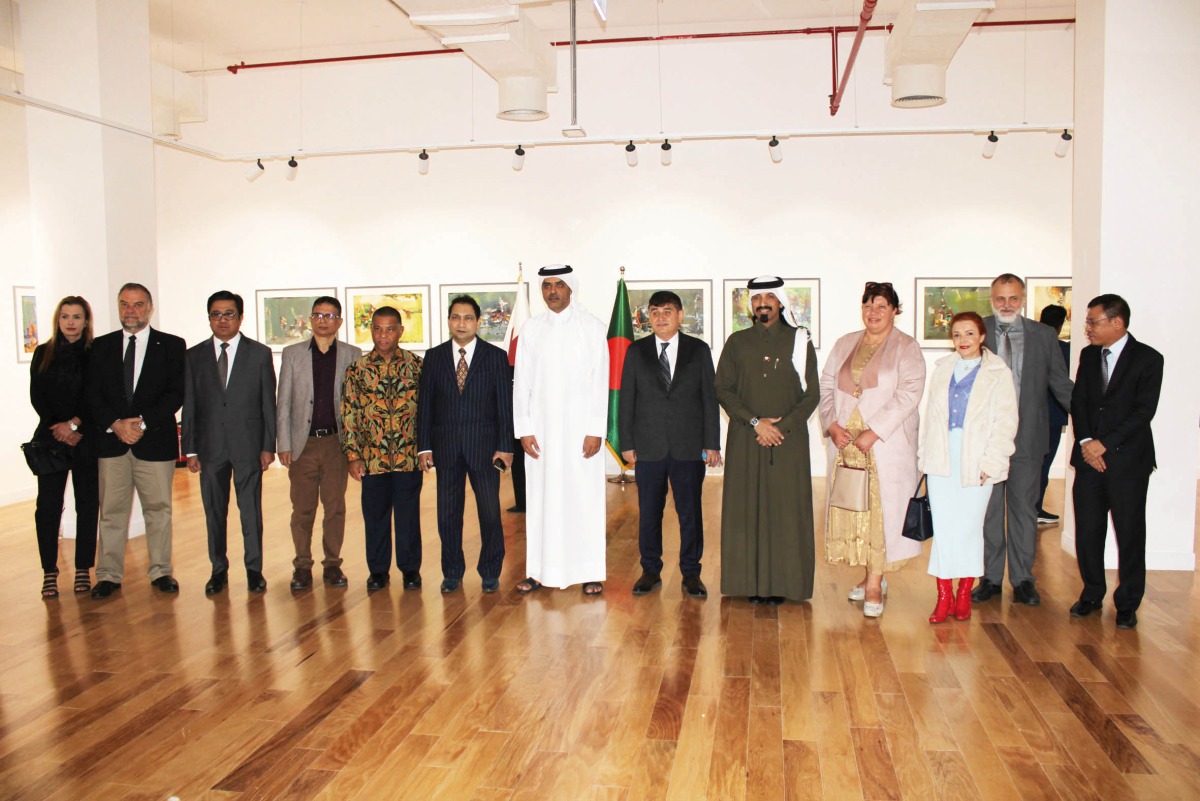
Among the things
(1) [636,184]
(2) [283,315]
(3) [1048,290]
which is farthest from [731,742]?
(2) [283,315]

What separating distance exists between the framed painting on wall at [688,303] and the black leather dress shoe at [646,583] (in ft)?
Answer: 17.5

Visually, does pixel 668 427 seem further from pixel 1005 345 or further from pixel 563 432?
pixel 1005 345

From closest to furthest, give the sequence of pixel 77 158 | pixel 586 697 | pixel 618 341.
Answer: pixel 586 697, pixel 77 158, pixel 618 341

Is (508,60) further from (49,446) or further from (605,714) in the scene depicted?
(605,714)

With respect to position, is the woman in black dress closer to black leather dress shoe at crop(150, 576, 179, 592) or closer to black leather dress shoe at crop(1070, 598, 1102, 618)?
black leather dress shoe at crop(150, 576, 179, 592)

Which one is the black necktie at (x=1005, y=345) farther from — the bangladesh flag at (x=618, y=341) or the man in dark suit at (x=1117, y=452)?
the bangladesh flag at (x=618, y=341)

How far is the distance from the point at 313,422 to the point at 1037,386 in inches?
171

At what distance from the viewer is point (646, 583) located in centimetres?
552

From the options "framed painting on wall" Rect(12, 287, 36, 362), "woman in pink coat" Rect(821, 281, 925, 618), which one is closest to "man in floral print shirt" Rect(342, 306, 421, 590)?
"woman in pink coat" Rect(821, 281, 925, 618)

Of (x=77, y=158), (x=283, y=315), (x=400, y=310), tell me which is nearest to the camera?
(x=77, y=158)

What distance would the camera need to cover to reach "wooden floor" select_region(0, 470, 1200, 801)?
10.5ft

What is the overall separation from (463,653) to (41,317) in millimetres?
5281

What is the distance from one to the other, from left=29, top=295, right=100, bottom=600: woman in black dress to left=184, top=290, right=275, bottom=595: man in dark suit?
63 centimetres

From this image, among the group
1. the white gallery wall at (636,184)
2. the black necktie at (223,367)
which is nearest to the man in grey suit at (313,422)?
the black necktie at (223,367)
